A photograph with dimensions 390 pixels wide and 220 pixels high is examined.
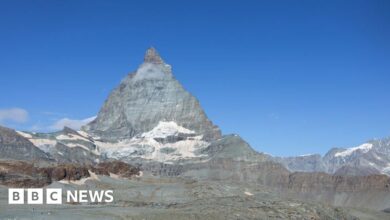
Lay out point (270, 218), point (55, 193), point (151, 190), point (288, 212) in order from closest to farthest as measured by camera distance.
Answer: point (270, 218) → point (288, 212) → point (55, 193) → point (151, 190)

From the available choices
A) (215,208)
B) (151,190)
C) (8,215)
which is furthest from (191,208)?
(151,190)

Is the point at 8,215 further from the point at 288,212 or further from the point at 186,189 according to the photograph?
the point at 186,189

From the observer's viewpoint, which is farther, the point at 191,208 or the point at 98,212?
the point at 191,208

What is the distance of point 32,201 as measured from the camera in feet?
362

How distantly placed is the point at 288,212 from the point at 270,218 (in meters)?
8.71

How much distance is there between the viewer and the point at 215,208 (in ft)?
330

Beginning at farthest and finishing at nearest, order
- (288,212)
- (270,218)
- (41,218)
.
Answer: (288,212)
(270,218)
(41,218)

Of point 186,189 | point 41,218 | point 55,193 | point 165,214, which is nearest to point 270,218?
point 165,214

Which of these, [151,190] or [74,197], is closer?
[74,197]

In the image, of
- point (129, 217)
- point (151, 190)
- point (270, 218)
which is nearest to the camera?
point (129, 217)

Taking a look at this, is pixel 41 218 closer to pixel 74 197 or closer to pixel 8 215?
pixel 8 215

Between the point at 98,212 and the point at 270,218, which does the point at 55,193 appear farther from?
the point at 270,218

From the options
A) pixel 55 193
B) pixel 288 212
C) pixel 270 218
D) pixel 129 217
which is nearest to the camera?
pixel 129 217

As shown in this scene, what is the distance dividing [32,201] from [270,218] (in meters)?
39.9
